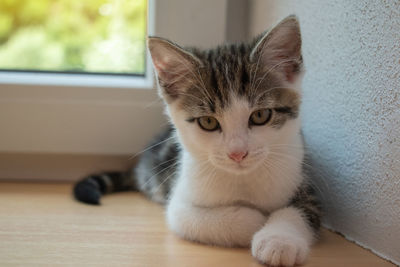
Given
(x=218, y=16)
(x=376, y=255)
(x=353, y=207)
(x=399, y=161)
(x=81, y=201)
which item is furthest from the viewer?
(x=218, y=16)

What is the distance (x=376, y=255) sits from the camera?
123cm

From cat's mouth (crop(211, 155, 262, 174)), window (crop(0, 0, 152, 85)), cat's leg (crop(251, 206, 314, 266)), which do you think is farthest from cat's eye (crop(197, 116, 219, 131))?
window (crop(0, 0, 152, 85))

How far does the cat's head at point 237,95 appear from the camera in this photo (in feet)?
4.14

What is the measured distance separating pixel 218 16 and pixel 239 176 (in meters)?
0.83

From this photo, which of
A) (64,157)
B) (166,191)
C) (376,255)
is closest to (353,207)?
(376,255)

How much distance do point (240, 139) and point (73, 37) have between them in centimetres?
109

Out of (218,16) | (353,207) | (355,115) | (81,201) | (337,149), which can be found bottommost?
(81,201)

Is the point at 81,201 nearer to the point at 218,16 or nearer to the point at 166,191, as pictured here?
the point at 166,191

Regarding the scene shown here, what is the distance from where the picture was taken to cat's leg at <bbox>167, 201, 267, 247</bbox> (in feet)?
4.19

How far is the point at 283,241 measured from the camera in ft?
3.69

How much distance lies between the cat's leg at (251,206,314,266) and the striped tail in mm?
752

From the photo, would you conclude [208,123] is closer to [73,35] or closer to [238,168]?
[238,168]

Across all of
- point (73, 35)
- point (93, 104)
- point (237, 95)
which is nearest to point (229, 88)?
point (237, 95)

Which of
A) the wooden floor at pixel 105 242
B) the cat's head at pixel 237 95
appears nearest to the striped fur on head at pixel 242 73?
the cat's head at pixel 237 95
